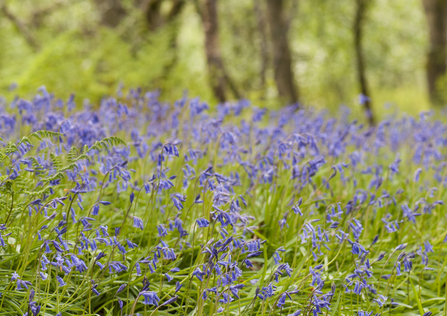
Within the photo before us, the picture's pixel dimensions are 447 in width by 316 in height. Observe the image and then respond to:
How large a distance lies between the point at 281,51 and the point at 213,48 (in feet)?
6.68

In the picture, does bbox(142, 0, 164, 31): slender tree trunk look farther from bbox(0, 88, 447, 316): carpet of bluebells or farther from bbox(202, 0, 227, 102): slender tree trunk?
bbox(0, 88, 447, 316): carpet of bluebells

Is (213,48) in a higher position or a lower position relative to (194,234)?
higher

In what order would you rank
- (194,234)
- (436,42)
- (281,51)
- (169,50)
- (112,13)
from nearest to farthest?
(194,234), (169,50), (112,13), (281,51), (436,42)

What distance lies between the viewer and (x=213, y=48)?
360 inches

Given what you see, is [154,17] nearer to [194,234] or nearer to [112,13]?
[112,13]

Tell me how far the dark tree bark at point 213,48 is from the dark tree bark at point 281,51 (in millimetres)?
1816

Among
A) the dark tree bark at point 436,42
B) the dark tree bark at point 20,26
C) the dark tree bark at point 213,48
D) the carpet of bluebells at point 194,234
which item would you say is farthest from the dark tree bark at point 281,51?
the dark tree bark at point 20,26

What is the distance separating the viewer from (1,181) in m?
1.83

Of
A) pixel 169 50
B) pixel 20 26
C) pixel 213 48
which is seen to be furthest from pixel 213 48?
pixel 20 26

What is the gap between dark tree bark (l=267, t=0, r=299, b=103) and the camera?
10.1m

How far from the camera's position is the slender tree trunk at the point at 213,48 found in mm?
8961

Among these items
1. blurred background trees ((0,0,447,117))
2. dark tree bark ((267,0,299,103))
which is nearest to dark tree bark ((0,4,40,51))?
blurred background trees ((0,0,447,117))

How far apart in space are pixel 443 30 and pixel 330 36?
3272 mm

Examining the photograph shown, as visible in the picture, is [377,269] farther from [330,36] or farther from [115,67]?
[330,36]
